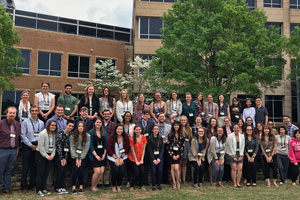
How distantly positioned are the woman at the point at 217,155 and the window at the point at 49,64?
20715 mm

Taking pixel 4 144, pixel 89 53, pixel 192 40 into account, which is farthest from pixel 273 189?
pixel 89 53

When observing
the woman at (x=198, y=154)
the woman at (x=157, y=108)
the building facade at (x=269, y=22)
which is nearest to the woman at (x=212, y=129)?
the woman at (x=198, y=154)

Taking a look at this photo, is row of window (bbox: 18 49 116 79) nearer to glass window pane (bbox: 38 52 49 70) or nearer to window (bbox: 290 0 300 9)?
glass window pane (bbox: 38 52 49 70)

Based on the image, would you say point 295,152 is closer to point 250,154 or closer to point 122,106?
point 250,154

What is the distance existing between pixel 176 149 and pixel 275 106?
2282cm

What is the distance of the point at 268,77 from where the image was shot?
1602 cm

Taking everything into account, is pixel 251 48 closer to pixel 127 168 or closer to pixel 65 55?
pixel 127 168

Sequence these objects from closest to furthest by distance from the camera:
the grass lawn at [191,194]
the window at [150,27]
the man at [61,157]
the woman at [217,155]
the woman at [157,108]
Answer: the grass lawn at [191,194], the man at [61,157], the woman at [217,155], the woman at [157,108], the window at [150,27]

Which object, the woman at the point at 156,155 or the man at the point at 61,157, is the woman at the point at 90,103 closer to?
the man at the point at 61,157

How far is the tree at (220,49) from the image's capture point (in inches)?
606

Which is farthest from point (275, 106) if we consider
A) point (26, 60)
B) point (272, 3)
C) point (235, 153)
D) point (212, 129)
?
point (26, 60)

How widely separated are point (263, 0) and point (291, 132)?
22.1 metres

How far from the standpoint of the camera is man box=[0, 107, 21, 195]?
630cm

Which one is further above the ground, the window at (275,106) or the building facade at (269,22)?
the building facade at (269,22)
